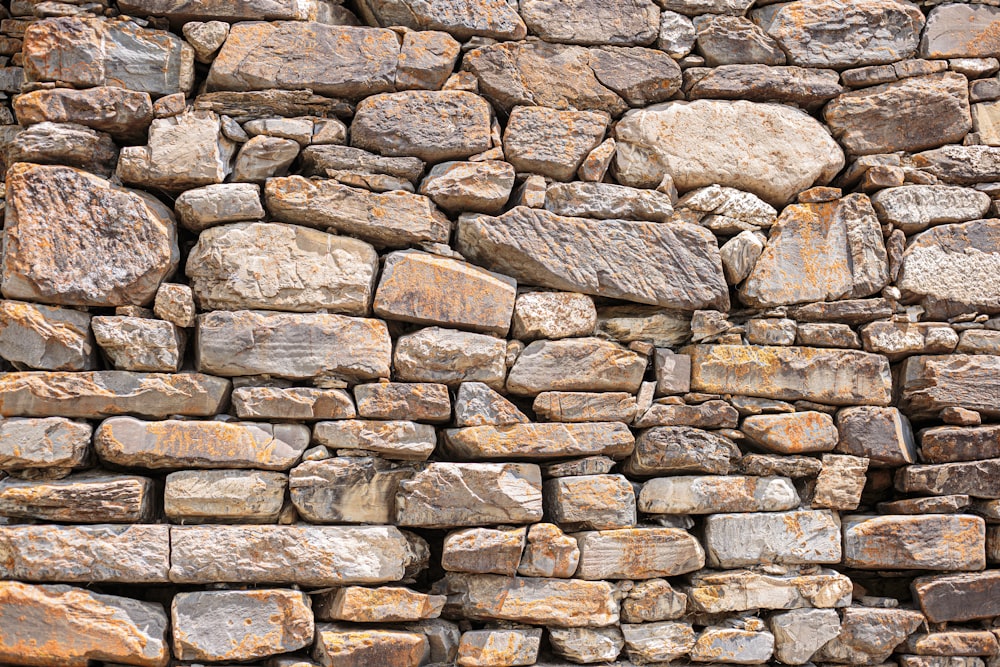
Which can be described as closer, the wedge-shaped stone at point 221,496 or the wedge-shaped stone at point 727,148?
the wedge-shaped stone at point 221,496

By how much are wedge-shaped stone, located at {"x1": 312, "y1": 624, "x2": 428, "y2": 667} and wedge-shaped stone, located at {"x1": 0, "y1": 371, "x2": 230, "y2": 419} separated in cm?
90

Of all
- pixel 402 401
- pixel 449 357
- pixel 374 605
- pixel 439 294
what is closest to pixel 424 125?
pixel 439 294

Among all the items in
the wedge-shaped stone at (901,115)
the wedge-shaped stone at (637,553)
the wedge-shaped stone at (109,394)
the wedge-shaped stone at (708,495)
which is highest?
the wedge-shaped stone at (901,115)

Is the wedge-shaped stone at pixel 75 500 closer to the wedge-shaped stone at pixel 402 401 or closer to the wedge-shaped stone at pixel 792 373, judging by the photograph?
the wedge-shaped stone at pixel 402 401

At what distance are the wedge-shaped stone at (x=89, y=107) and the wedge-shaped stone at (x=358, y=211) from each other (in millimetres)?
541

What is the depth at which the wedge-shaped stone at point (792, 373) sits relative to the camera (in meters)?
3.14

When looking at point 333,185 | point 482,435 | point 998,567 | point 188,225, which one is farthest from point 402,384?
point 998,567

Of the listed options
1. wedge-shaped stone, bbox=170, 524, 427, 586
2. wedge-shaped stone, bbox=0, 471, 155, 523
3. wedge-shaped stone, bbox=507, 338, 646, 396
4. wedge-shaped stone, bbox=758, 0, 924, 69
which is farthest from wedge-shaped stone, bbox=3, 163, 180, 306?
wedge-shaped stone, bbox=758, 0, 924, 69

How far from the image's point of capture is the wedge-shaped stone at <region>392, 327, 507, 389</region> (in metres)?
2.94

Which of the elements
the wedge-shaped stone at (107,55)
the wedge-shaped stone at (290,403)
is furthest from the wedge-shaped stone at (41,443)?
the wedge-shaped stone at (107,55)

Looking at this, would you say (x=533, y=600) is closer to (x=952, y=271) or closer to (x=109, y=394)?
(x=109, y=394)

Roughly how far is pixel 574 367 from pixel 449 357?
0.49 m

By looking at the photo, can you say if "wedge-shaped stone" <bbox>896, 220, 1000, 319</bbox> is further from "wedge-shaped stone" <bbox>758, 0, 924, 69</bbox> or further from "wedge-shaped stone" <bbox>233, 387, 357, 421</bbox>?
"wedge-shaped stone" <bbox>233, 387, 357, 421</bbox>

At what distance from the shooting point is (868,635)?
121 inches
